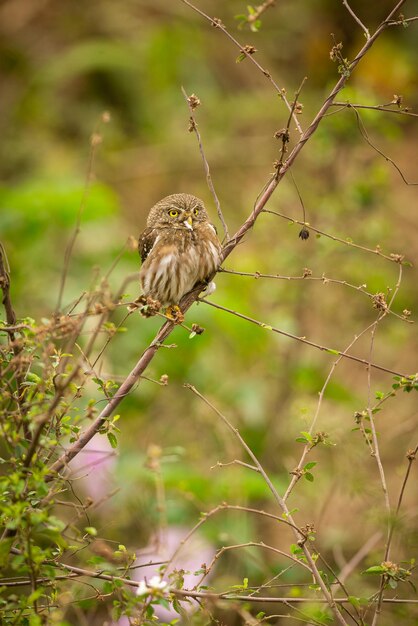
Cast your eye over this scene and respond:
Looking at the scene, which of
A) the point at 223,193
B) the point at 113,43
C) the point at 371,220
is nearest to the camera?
the point at 371,220

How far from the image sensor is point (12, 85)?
31.3 feet

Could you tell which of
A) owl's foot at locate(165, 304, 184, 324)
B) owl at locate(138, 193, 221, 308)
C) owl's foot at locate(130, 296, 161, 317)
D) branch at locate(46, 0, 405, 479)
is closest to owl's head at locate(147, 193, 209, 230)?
owl at locate(138, 193, 221, 308)

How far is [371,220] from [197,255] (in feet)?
7.62

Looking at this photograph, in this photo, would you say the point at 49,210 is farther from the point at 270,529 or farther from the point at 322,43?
the point at 322,43

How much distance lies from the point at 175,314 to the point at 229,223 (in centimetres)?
476

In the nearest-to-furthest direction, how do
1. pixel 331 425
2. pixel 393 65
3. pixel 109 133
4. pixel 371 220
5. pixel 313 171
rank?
pixel 331 425
pixel 371 220
pixel 313 171
pixel 393 65
pixel 109 133

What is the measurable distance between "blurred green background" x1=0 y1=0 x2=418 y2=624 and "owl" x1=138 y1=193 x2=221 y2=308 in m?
0.59

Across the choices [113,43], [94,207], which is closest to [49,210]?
[94,207]

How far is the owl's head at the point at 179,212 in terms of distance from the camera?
3777 mm

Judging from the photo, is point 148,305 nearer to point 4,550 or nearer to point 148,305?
point 148,305

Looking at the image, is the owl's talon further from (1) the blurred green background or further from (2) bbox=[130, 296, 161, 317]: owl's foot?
(1) the blurred green background

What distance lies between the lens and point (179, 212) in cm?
380

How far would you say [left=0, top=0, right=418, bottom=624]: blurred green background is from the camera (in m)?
4.96

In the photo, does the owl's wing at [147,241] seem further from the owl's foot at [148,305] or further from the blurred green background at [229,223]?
the owl's foot at [148,305]
